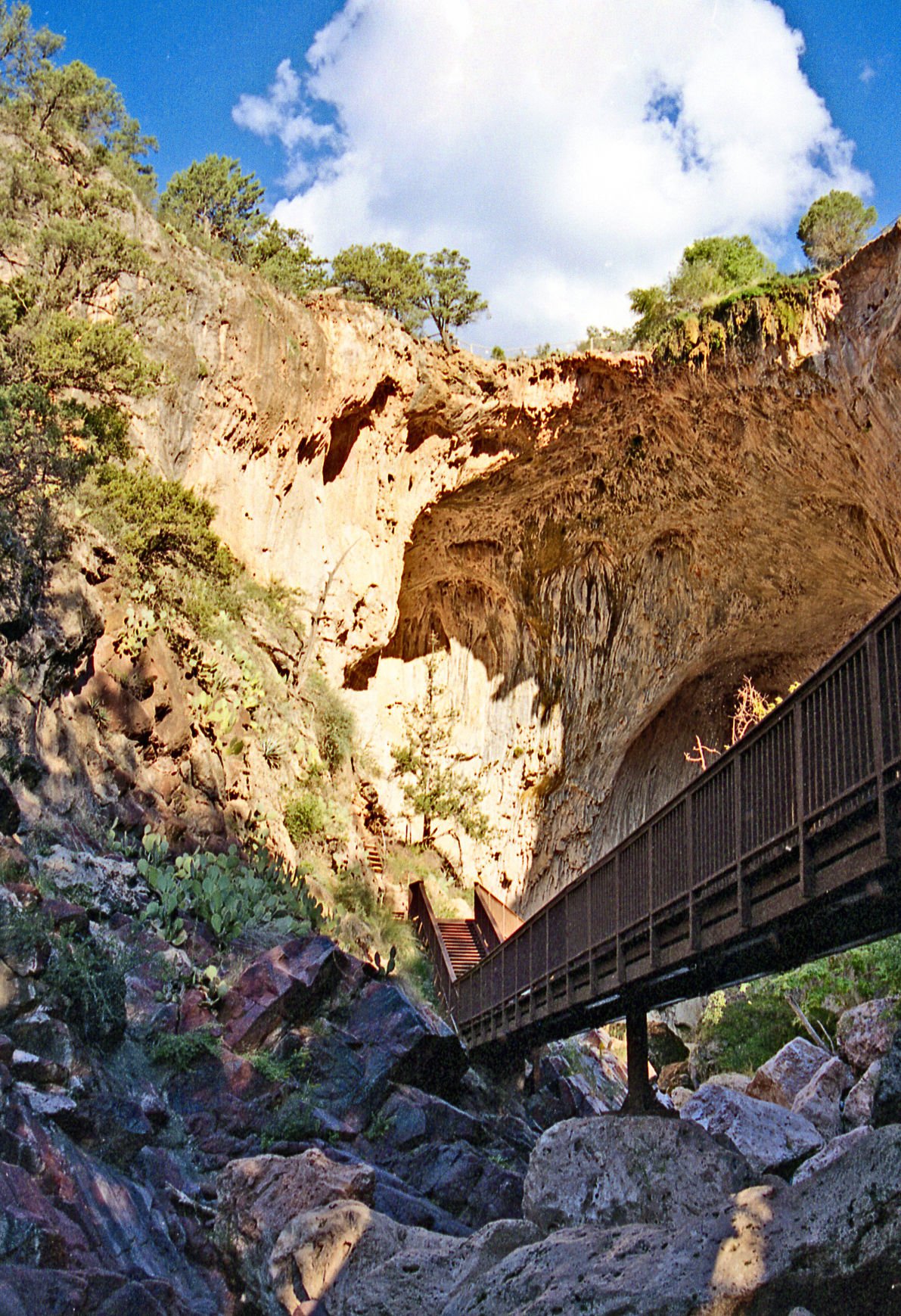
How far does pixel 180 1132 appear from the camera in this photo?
939 cm

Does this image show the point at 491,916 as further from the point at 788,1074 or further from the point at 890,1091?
the point at 890,1091

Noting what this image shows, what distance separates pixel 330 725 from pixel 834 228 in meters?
15.9

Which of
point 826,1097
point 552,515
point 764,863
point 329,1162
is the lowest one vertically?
point 826,1097

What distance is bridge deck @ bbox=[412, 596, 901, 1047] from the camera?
20.1 feet

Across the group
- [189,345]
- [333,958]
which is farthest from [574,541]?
[333,958]

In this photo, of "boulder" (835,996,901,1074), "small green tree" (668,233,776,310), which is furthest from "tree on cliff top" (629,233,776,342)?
"boulder" (835,996,901,1074)

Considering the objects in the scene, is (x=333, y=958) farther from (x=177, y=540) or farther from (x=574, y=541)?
(x=574, y=541)

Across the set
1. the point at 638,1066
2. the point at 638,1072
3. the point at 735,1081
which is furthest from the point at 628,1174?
the point at 735,1081

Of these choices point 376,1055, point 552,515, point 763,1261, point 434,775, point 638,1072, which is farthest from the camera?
point 552,515

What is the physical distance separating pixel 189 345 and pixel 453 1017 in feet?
43.0

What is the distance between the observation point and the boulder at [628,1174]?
909 centimetres

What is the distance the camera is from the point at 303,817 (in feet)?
61.6

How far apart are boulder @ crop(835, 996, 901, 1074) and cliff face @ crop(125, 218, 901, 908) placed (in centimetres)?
975

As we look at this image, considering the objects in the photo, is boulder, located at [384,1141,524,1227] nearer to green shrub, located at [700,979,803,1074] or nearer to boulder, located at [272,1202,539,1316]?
boulder, located at [272,1202,539,1316]
